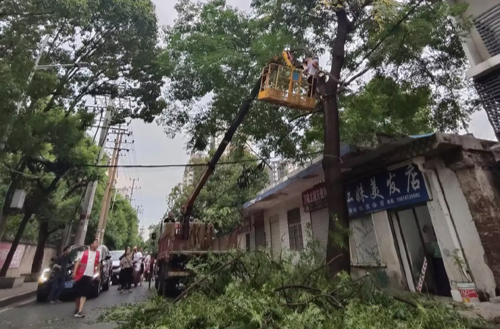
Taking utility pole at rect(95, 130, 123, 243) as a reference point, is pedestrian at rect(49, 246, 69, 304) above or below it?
below

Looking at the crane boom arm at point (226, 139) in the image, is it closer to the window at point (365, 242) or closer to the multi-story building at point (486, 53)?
the window at point (365, 242)

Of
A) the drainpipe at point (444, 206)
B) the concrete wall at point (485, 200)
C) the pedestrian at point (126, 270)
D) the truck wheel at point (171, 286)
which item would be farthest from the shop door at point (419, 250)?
the pedestrian at point (126, 270)

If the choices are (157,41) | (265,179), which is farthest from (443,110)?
(265,179)

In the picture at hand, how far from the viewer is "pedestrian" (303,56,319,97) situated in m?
6.95

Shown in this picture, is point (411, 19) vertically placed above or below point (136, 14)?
below

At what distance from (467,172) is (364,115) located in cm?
306

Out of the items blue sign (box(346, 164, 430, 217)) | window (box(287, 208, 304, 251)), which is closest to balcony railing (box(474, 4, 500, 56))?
blue sign (box(346, 164, 430, 217))

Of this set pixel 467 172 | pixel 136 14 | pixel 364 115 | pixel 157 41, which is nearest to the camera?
pixel 467 172

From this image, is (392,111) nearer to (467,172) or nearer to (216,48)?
(467,172)

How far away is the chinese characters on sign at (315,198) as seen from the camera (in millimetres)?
10008

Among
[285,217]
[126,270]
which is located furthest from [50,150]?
[285,217]

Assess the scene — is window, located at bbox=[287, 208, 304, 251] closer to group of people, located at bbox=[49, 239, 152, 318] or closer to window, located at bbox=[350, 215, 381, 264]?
window, located at bbox=[350, 215, 381, 264]

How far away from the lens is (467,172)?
20.1 feet

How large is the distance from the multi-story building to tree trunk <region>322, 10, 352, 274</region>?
367 cm
